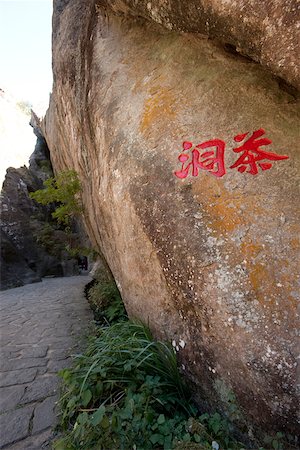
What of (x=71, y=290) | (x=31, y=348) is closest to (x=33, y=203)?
(x=71, y=290)

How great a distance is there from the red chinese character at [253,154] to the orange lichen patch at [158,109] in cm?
79

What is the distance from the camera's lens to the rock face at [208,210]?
2061 millimetres

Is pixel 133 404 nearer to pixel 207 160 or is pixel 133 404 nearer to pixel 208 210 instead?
pixel 208 210

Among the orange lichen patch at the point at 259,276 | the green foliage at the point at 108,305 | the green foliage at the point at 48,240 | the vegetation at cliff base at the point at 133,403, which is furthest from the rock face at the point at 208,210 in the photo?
the green foliage at the point at 48,240

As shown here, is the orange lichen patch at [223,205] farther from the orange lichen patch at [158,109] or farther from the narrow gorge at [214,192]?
the orange lichen patch at [158,109]

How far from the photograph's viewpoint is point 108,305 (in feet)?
17.1

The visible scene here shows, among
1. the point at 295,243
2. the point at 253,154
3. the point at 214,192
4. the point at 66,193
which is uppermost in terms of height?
the point at 66,193

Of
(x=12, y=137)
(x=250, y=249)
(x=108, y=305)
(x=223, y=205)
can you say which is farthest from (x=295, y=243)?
(x=12, y=137)

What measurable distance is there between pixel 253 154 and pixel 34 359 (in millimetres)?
3554

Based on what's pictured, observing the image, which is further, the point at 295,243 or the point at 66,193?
the point at 66,193

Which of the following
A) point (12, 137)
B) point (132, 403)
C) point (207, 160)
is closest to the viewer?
point (132, 403)

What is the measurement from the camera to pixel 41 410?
2635 millimetres

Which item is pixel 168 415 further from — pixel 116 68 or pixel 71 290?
pixel 71 290

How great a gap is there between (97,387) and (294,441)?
1.49 meters
